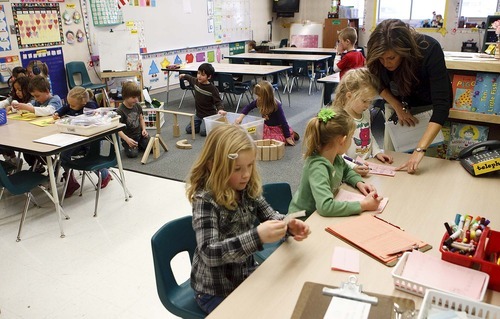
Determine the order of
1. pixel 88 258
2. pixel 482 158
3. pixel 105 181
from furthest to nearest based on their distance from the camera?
pixel 105 181 < pixel 88 258 < pixel 482 158

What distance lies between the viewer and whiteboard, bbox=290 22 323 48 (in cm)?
1095

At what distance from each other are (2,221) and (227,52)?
7.45 meters

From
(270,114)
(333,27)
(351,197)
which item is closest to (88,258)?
(351,197)

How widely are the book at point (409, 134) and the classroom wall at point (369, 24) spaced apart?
8.41m

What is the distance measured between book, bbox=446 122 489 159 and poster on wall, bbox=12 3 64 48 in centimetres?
588

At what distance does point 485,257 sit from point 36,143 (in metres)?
2.83

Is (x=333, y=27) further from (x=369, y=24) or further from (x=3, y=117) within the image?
(x=3, y=117)

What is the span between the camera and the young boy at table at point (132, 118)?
178 inches

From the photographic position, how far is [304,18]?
1150 cm

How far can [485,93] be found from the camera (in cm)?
226

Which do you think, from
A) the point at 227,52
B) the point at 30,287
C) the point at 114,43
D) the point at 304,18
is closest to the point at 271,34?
the point at 304,18

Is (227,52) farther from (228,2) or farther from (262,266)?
(262,266)

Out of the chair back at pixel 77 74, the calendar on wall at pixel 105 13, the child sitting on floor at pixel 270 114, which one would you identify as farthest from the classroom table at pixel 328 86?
the calendar on wall at pixel 105 13

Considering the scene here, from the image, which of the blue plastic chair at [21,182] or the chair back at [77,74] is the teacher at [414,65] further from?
the chair back at [77,74]
